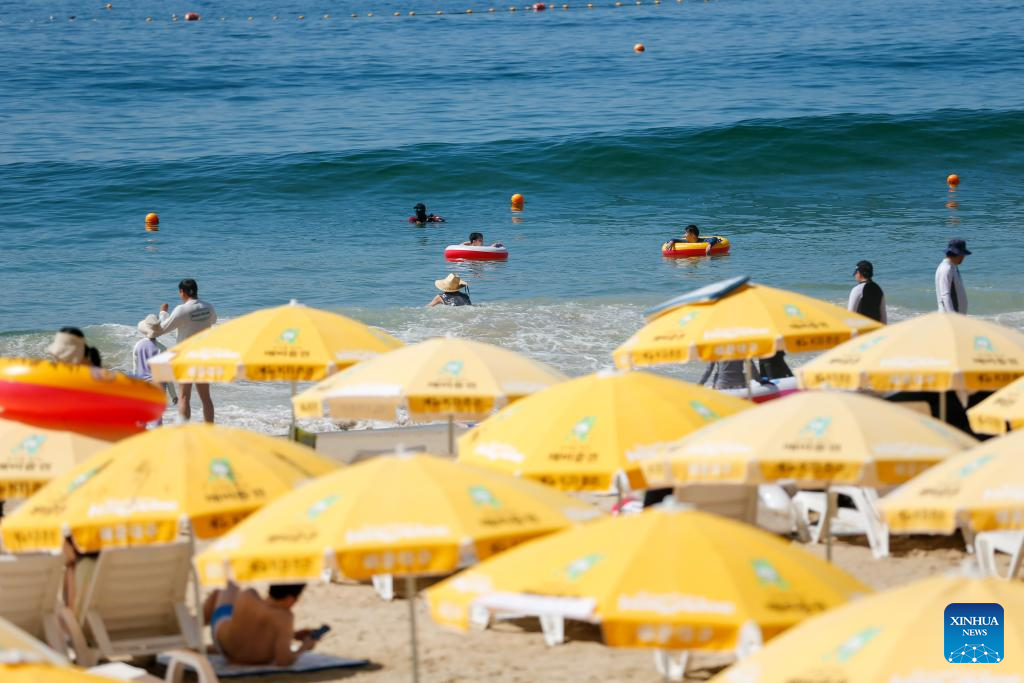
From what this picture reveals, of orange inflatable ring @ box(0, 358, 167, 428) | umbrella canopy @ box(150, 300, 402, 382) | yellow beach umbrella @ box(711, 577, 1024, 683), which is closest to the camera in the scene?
yellow beach umbrella @ box(711, 577, 1024, 683)

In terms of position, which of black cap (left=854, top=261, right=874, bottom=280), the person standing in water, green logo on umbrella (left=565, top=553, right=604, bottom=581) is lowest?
green logo on umbrella (left=565, top=553, right=604, bottom=581)

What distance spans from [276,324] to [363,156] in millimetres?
27701

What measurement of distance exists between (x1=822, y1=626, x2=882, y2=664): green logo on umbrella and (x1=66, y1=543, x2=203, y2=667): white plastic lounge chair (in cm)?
399

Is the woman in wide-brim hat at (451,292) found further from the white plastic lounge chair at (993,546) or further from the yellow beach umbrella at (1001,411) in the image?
the white plastic lounge chair at (993,546)

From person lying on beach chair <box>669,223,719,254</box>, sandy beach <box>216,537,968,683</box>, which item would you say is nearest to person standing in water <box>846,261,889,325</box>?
sandy beach <box>216,537,968,683</box>

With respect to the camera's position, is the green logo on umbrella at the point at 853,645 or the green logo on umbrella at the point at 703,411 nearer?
the green logo on umbrella at the point at 853,645

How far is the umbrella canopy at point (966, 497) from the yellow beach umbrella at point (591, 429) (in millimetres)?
1458

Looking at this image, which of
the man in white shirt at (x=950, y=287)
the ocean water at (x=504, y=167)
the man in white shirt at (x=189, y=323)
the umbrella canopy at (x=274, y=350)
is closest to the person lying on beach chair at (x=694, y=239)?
the ocean water at (x=504, y=167)

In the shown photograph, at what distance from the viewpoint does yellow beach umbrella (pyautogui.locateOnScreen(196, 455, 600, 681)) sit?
5457 mm

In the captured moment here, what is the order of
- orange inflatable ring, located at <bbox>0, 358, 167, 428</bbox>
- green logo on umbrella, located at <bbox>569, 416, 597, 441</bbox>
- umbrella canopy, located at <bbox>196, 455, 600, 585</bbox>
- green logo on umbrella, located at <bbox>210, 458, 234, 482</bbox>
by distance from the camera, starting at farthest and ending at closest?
orange inflatable ring, located at <bbox>0, 358, 167, 428</bbox>, green logo on umbrella, located at <bbox>569, 416, 597, 441</bbox>, green logo on umbrella, located at <bbox>210, 458, 234, 482</bbox>, umbrella canopy, located at <bbox>196, 455, 600, 585</bbox>

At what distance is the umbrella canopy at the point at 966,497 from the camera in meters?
5.64

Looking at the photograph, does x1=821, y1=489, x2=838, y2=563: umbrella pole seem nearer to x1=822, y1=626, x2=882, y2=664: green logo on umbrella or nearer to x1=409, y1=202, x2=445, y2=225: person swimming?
x1=822, y1=626, x2=882, y2=664: green logo on umbrella

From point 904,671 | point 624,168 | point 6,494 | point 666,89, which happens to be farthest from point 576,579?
point 666,89

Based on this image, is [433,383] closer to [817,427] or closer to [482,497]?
[817,427]
